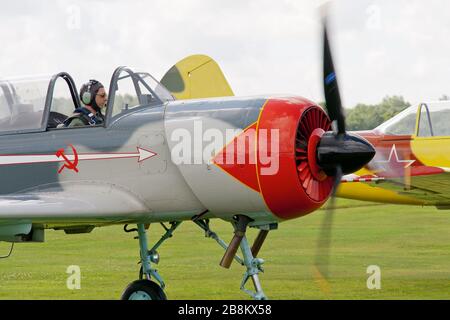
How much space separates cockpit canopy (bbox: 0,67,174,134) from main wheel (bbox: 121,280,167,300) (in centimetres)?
178

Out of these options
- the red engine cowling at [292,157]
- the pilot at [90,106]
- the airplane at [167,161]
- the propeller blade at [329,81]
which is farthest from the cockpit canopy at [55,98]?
the propeller blade at [329,81]

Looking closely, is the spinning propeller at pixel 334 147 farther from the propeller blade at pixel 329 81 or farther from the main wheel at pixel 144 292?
the main wheel at pixel 144 292

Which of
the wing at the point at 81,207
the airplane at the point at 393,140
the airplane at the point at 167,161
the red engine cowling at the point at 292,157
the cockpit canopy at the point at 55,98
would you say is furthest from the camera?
the airplane at the point at 393,140

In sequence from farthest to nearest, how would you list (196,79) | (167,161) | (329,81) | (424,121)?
1. (196,79)
2. (424,121)
3. (167,161)
4. (329,81)

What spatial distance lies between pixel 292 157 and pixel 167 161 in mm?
1277

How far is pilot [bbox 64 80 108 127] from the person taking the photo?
1084 cm

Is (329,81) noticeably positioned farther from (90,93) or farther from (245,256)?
(90,93)

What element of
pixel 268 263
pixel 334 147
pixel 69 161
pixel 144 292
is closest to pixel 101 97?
pixel 69 161

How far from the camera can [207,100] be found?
400 inches

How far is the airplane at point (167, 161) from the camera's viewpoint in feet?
31.5

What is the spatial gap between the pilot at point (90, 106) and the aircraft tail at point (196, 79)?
5.37m

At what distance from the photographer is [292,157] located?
9.48 metres

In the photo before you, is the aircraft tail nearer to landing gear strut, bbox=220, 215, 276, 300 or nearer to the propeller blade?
landing gear strut, bbox=220, 215, 276, 300

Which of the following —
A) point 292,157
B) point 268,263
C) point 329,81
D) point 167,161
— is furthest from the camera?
point 268,263
